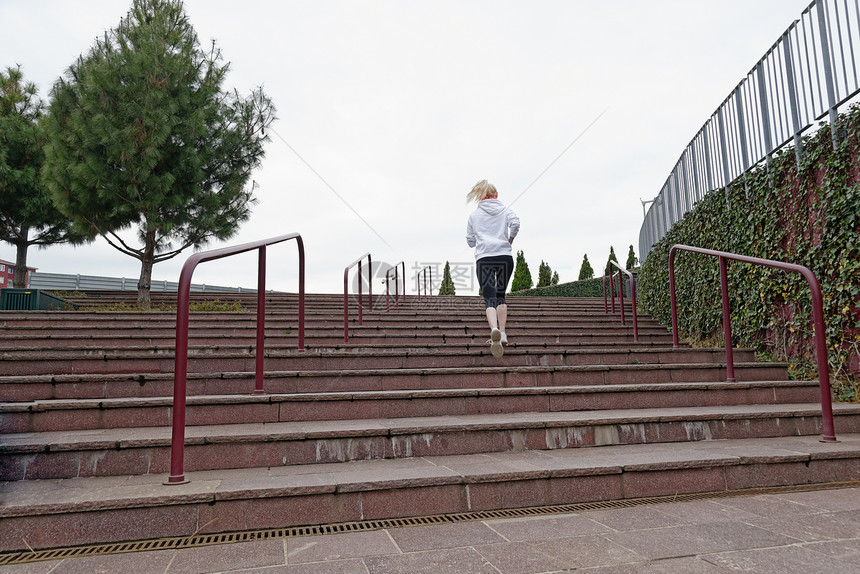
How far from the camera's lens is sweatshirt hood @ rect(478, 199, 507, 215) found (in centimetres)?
507

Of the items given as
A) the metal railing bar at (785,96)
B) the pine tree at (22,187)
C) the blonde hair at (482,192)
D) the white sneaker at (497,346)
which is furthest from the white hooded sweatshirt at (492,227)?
the pine tree at (22,187)

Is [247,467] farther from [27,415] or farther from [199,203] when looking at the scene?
[199,203]

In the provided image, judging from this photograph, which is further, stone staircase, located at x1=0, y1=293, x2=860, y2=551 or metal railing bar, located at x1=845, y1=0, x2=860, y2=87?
metal railing bar, located at x1=845, y1=0, x2=860, y2=87

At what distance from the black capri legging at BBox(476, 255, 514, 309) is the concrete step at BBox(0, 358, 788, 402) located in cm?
108

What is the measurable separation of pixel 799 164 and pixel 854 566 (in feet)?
13.1

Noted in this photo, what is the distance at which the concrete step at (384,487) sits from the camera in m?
2.02

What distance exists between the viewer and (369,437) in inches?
109

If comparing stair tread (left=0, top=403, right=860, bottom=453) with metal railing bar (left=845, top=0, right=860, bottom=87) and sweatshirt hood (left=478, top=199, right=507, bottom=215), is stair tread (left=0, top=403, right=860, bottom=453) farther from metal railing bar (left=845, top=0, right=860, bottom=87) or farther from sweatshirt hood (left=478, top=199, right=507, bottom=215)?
metal railing bar (left=845, top=0, right=860, bottom=87)

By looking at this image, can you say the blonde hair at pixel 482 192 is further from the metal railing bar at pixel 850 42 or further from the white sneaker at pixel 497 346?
the metal railing bar at pixel 850 42

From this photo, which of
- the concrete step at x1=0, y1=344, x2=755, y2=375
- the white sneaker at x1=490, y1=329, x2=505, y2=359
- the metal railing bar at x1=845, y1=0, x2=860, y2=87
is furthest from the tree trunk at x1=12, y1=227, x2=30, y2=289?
the metal railing bar at x1=845, y1=0, x2=860, y2=87

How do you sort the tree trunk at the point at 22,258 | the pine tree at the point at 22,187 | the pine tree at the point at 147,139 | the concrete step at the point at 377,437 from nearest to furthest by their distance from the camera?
the concrete step at the point at 377,437 < the pine tree at the point at 147,139 < the pine tree at the point at 22,187 < the tree trunk at the point at 22,258

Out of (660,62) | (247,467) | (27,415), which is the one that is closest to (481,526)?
(247,467)

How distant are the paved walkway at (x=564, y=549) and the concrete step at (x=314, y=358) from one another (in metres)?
2.23

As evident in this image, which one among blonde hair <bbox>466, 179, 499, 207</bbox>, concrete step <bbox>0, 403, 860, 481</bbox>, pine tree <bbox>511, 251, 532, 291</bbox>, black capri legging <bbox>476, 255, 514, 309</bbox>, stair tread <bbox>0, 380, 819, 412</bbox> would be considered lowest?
concrete step <bbox>0, 403, 860, 481</bbox>
